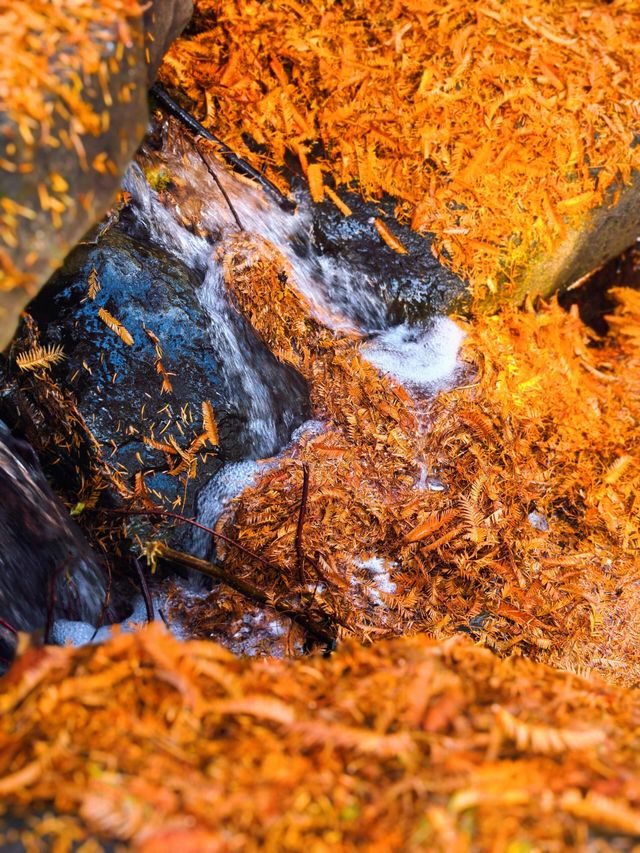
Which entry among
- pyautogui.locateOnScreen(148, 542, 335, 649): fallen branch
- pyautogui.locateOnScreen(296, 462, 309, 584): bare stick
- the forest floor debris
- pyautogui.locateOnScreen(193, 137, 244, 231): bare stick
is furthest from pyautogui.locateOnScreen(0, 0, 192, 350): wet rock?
pyautogui.locateOnScreen(193, 137, 244, 231): bare stick

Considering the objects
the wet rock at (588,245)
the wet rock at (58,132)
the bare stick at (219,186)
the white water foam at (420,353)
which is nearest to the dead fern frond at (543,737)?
the wet rock at (58,132)

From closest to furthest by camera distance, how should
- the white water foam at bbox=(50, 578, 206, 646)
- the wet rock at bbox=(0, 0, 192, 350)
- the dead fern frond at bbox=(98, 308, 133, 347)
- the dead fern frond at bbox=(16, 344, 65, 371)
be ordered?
the wet rock at bbox=(0, 0, 192, 350), the white water foam at bbox=(50, 578, 206, 646), the dead fern frond at bbox=(16, 344, 65, 371), the dead fern frond at bbox=(98, 308, 133, 347)

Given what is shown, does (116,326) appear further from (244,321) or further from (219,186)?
(219,186)

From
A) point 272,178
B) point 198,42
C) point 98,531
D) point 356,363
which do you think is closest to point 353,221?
point 272,178

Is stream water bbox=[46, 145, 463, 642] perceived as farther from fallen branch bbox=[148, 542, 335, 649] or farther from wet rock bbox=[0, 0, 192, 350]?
wet rock bbox=[0, 0, 192, 350]

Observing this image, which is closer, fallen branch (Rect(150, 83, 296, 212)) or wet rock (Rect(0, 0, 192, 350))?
wet rock (Rect(0, 0, 192, 350))

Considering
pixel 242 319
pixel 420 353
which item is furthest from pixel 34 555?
pixel 420 353

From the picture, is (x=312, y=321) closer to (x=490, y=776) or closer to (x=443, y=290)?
(x=443, y=290)
